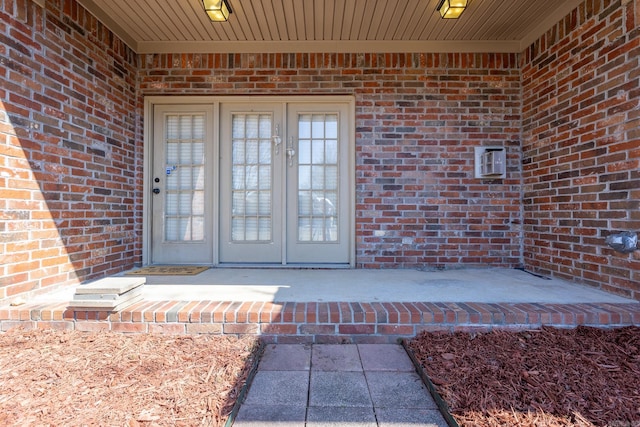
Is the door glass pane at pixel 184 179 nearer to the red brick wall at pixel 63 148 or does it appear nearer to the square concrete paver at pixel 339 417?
the red brick wall at pixel 63 148

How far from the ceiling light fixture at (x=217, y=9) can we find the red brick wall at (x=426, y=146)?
0.61 m

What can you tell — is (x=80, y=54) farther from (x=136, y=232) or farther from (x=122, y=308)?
(x=122, y=308)

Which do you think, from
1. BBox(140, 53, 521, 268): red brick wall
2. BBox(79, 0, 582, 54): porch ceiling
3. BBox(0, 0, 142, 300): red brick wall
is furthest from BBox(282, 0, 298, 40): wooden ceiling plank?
BBox(0, 0, 142, 300): red brick wall

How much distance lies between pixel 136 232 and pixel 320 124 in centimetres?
224

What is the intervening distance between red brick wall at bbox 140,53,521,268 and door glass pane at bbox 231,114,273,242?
549 millimetres

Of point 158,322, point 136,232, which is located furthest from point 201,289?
point 136,232

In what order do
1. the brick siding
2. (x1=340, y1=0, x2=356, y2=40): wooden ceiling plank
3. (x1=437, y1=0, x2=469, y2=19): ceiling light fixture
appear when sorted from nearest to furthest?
the brick siding → (x1=437, y1=0, x2=469, y2=19): ceiling light fixture → (x1=340, y1=0, x2=356, y2=40): wooden ceiling plank

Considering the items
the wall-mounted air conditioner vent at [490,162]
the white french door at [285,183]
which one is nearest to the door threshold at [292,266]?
the white french door at [285,183]

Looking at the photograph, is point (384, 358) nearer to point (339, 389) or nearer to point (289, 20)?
point (339, 389)

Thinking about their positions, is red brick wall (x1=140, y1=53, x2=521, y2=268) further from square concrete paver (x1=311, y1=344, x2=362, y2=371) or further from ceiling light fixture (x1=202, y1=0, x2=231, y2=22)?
square concrete paver (x1=311, y1=344, x2=362, y2=371)

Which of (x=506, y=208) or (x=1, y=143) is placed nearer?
(x=1, y=143)

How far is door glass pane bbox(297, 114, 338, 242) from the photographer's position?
349 centimetres

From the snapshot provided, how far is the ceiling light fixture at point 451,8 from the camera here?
8.63 ft

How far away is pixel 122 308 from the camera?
201 cm
